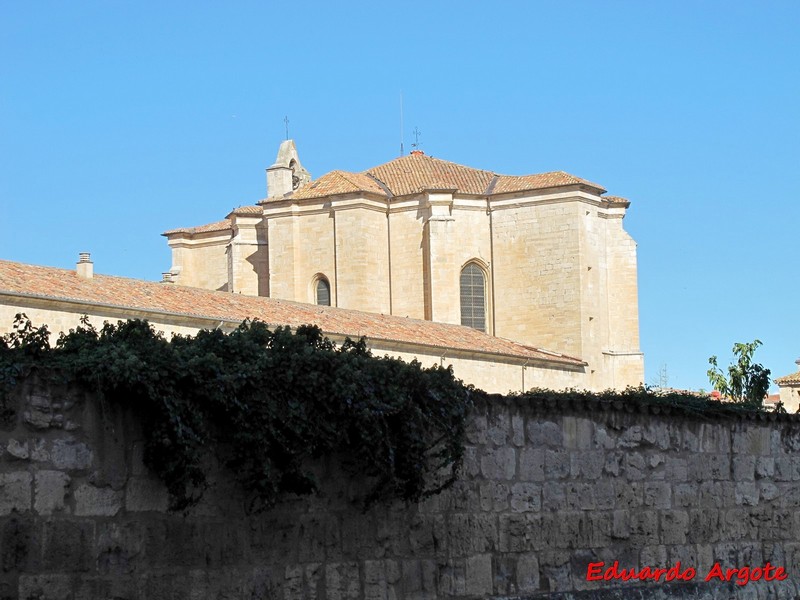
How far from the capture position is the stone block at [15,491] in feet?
19.9

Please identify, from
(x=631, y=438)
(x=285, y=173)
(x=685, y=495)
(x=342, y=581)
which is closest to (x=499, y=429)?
(x=631, y=438)

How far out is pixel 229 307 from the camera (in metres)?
34.9

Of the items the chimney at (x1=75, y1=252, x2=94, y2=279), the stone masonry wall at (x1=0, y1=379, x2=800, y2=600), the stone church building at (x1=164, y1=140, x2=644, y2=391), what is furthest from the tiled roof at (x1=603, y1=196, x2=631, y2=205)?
the stone masonry wall at (x1=0, y1=379, x2=800, y2=600)

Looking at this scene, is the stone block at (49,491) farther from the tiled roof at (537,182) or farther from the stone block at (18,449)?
the tiled roof at (537,182)

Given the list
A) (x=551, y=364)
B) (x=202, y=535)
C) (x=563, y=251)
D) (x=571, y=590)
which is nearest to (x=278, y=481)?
(x=202, y=535)

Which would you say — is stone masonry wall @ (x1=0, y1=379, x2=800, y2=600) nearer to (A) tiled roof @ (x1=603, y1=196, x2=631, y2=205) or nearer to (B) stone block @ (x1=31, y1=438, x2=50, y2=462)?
(B) stone block @ (x1=31, y1=438, x2=50, y2=462)

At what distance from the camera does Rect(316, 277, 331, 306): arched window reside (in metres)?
51.0

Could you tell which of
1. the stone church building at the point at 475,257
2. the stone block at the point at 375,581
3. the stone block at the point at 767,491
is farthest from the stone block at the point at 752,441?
the stone church building at the point at 475,257

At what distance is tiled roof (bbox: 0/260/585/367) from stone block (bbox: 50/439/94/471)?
22.9m

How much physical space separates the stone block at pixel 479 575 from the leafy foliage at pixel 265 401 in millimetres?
602

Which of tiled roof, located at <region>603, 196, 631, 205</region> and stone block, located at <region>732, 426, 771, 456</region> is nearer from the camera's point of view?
stone block, located at <region>732, 426, 771, 456</region>

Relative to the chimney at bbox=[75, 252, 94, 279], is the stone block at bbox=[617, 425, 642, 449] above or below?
below

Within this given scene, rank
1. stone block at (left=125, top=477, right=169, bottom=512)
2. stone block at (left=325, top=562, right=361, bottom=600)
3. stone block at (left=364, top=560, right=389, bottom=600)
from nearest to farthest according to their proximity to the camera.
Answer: stone block at (left=125, top=477, right=169, bottom=512), stone block at (left=325, top=562, right=361, bottom=600), stone block at (left=364, top=560, right=389, bottom=600)

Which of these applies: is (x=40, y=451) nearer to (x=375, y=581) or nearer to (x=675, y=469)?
(x=375, y=581)
